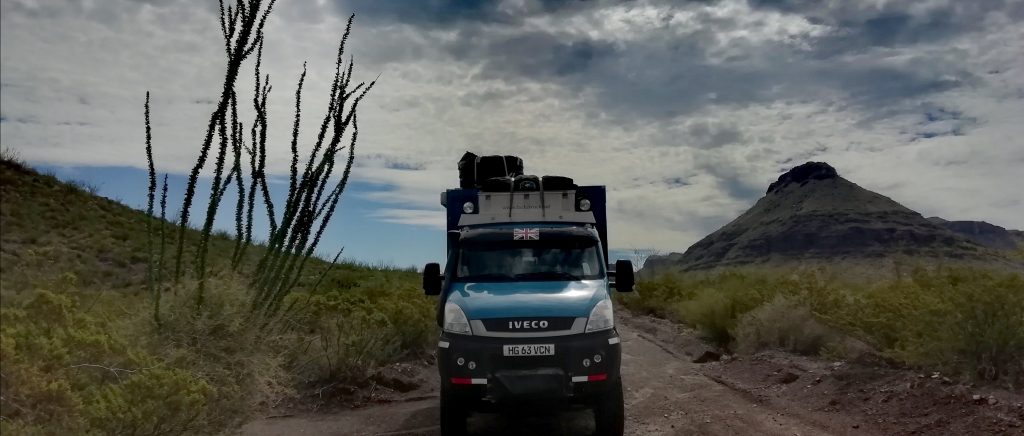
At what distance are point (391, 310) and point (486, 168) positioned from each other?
3242mm

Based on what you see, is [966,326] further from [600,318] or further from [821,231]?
[821,231]

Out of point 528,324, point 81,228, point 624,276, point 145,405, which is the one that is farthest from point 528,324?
point 81,228

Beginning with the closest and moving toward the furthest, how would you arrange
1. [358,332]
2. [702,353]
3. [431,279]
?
[431,279] < [358,332] < [702,353]

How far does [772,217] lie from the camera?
5108 inches

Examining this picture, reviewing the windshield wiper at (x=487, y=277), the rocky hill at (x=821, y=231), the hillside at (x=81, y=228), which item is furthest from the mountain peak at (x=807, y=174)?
the windshield wiper at (x=487, y=277)

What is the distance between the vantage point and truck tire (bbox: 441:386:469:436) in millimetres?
7777

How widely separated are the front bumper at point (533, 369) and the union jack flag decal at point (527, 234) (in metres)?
1.65

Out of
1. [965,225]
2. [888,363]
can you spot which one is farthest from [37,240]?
[965,225]

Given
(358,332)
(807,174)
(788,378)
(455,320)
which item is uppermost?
(807,174)

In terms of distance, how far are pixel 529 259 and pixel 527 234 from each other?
0.32m

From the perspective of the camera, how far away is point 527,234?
29.4ft

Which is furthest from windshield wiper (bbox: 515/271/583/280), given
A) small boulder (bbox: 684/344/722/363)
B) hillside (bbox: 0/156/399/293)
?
hillside (bbox: 0/156/399/293)

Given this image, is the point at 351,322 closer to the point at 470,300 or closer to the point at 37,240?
the point at 470,300

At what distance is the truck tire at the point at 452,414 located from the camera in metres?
7.78
